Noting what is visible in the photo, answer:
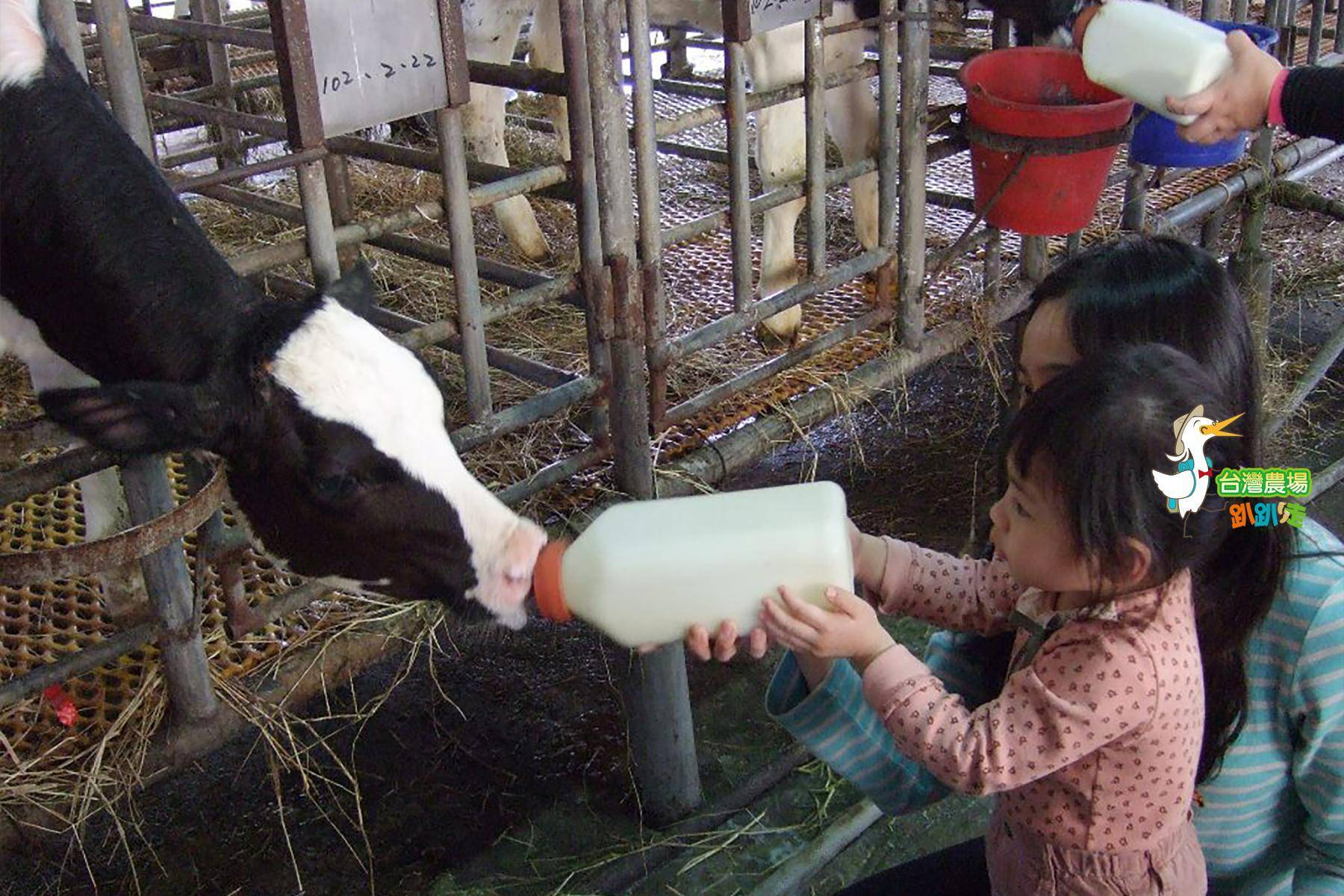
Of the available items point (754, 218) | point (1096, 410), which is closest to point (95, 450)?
point (1096, 410)

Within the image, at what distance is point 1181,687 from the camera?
1.25 metres

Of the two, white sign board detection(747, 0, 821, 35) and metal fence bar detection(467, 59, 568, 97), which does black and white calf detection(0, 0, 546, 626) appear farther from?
white sign board detection(747, 0, 821, 35)

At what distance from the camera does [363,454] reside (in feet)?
5.65

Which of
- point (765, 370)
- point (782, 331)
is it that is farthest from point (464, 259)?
point (782, 331)

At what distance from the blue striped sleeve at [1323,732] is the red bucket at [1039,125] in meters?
1.45

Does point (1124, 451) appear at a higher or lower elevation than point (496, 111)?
Answer: higher

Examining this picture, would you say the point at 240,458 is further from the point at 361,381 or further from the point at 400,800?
the point at 400,800

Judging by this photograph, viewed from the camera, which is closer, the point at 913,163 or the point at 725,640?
the point at 725,640

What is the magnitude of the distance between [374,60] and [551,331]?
1840mm

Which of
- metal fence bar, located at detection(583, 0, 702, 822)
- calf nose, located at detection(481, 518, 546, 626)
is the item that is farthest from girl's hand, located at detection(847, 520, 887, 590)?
metal fence bar, located at detection(583, 0, 702, 822)

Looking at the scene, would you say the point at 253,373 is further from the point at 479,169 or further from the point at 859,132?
the point at 859,132

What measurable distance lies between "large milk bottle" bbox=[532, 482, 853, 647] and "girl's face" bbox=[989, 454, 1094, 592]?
159 millimetres

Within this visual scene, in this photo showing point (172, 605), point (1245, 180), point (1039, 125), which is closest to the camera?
point (172, 605)

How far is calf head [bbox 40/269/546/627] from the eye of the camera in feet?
5.64
